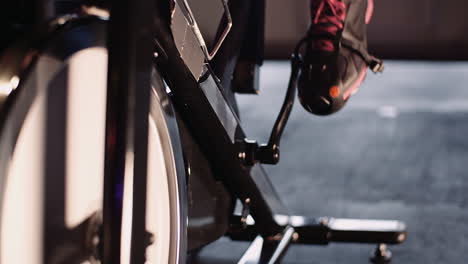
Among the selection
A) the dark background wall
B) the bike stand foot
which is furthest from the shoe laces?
the dark background wall

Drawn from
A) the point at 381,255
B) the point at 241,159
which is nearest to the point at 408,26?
the point at 381,255

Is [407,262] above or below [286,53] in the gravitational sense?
below

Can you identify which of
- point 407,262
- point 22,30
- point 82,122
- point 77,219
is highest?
point 22,30

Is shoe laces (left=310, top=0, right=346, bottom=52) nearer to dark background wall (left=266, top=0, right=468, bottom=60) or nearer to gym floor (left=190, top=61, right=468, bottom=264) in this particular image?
gym floor (left=190, top=61, right=468, bottom=264)

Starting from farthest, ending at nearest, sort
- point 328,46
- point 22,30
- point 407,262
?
point 407,262
point 328,46
point 22,30

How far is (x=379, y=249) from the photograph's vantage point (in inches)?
62.4

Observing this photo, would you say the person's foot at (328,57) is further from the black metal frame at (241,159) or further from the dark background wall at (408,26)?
the dark background wall at (408,26)

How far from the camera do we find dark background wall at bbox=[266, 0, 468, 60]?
2898 millimetres

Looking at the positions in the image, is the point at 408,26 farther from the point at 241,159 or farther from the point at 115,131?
the point at 115,131

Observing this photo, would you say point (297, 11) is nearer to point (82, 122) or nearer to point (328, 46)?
point (328, 46)

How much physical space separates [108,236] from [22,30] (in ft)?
0.85

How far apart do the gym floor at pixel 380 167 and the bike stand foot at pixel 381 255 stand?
0.08 ft

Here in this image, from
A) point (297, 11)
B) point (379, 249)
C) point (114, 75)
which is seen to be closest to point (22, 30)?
point (114, 75)

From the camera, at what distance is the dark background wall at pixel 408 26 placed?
290 cm
